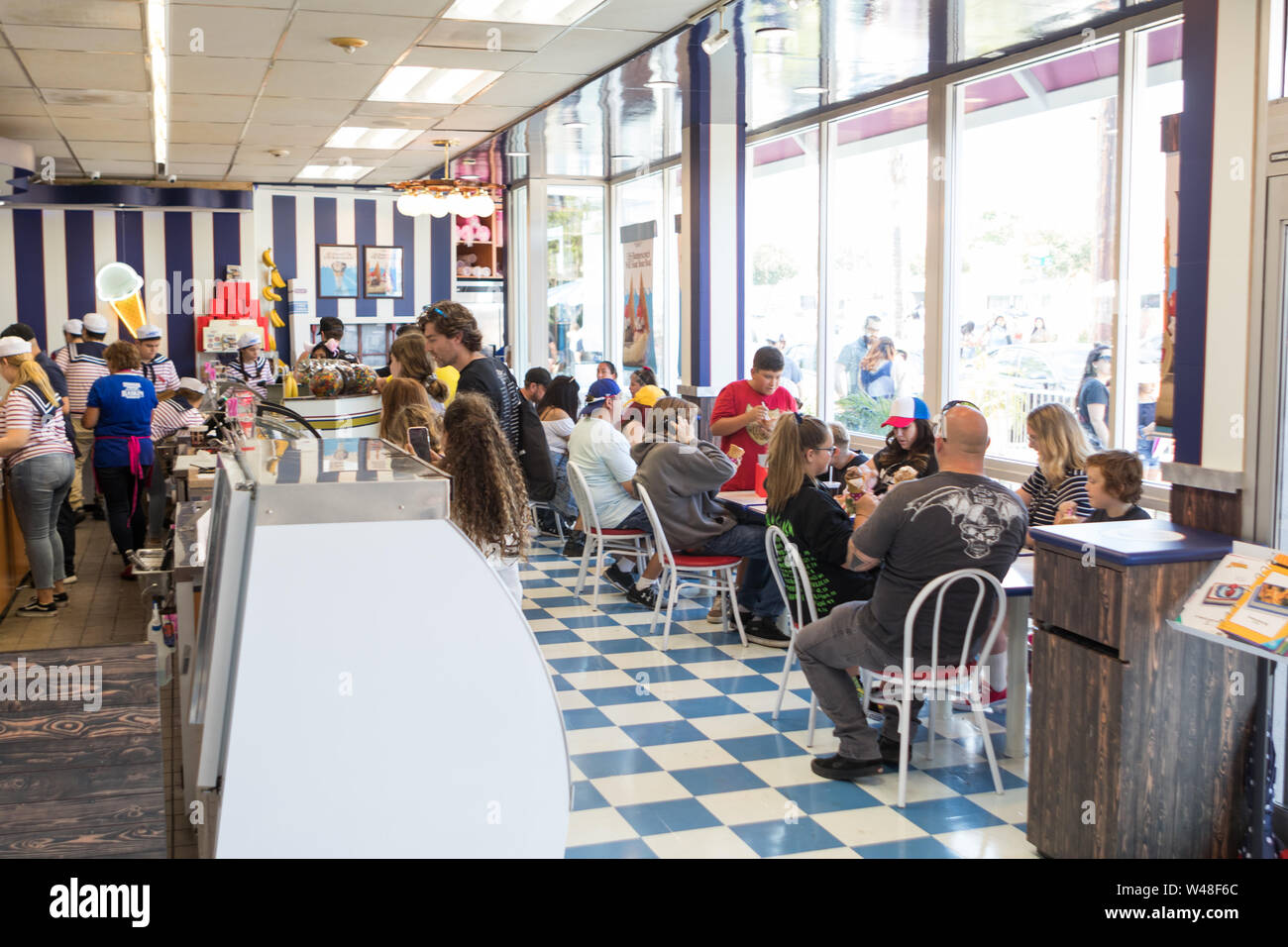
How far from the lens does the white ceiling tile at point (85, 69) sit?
21.9 ft

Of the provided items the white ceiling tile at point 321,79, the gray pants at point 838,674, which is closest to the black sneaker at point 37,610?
the white ceiling tile at point 321,79

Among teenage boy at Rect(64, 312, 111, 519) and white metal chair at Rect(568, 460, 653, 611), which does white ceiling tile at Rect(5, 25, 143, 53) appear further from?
white metal chair at Rect(568, 460, 653, 611)

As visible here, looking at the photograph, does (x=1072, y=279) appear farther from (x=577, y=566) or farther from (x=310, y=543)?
(x=310, y=543)

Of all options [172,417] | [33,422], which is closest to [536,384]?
[172,417]

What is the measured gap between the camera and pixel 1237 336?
344cm

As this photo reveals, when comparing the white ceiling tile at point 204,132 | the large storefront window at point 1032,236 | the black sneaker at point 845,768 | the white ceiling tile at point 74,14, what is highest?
the white ceiling tile at point 204,132

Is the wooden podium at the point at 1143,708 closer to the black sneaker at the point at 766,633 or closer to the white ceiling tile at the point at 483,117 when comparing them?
the black sneaker at the point at 766,633

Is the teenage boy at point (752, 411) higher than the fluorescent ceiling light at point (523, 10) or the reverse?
the reverse

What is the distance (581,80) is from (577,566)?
10.9 ft

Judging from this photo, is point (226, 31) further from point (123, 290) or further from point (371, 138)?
point (123, 290)

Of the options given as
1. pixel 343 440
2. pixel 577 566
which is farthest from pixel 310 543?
pixel 577 566

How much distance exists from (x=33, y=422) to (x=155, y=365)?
110 inches

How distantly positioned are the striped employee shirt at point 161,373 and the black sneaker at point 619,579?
412 centimetres

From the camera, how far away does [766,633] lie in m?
6.14
